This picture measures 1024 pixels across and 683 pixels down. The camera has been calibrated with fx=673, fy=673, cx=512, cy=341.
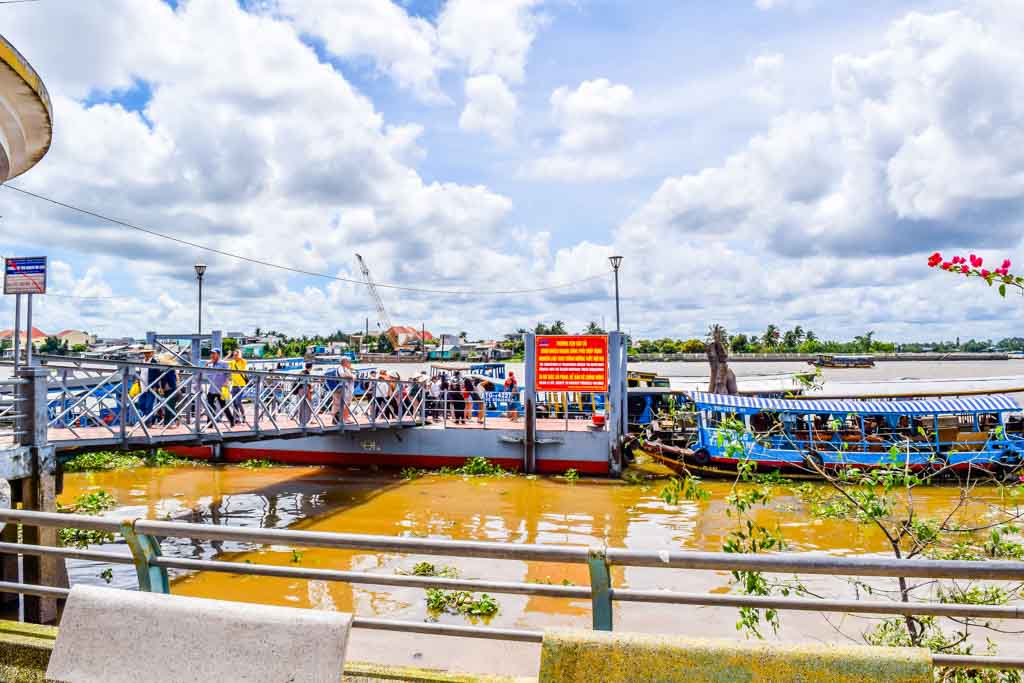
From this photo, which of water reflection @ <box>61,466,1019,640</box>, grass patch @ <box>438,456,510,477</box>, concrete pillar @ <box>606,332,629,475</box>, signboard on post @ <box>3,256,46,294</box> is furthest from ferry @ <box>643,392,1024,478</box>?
signboard on post @ <box>3,256,46,294</box>

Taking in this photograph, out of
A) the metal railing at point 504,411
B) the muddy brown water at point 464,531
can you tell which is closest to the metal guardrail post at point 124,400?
the muddy brown water at point 464,531

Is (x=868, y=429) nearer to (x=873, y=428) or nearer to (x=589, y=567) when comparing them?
(x=873, y=428)

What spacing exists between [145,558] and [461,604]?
20.5 feet

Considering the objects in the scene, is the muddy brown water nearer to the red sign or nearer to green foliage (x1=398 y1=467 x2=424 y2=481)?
green foliage (x1=398 y1=467 x2=424 y2=481)

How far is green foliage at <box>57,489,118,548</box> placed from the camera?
39.5 ft

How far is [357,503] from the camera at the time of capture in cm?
1641

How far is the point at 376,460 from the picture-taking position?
21469mm

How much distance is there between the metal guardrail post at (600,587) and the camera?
2.82 meters

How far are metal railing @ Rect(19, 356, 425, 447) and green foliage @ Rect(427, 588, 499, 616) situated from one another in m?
5.53

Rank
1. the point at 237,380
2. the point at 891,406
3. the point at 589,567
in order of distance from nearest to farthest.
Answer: the point at 589,567, the point at 237,380, the point at 891,406

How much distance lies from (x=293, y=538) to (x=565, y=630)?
1336mm

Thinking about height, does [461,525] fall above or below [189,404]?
below

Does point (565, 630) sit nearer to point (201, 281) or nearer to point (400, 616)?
point (400, 616)

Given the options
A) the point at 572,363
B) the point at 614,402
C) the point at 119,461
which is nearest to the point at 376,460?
the point at 572,363
